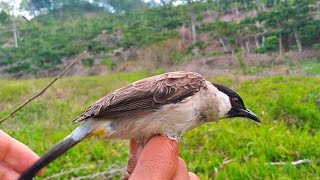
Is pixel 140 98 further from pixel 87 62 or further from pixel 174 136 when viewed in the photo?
pixel 87 62

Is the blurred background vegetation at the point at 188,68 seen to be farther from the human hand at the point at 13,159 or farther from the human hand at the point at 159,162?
the human hand at the point at 159,162

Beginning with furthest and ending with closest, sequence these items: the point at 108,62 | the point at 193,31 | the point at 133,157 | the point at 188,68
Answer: the point at 193,31 → the point at 108,62 → the point at 188,68 → the point at 133,157

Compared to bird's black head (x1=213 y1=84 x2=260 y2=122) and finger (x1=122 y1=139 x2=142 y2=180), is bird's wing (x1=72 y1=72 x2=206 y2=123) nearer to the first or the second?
finger (x1=122 y1=139 x2=142 y2=180)

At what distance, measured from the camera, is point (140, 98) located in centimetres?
255

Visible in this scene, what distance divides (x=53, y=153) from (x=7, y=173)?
0.33 m

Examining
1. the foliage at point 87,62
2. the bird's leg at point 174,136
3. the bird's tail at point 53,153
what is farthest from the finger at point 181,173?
the foliage at point 87,62

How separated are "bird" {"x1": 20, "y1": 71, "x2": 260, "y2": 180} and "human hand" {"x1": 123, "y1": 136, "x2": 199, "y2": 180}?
101 millimetres

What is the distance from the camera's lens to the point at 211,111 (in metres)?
2.63

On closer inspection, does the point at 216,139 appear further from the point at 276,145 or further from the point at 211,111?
the point at 211,111

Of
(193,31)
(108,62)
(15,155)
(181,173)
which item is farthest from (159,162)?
(193,31)

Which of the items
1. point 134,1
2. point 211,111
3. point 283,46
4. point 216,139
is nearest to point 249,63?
point 283,46

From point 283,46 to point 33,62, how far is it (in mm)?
16634

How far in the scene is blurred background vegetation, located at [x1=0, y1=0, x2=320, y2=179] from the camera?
4766 millimetres

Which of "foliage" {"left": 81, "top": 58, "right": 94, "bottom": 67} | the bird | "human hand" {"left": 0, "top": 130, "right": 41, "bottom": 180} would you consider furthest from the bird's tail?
"foliage" {"left": 81, "top": 58, "right": 94, "bottom": 67}
